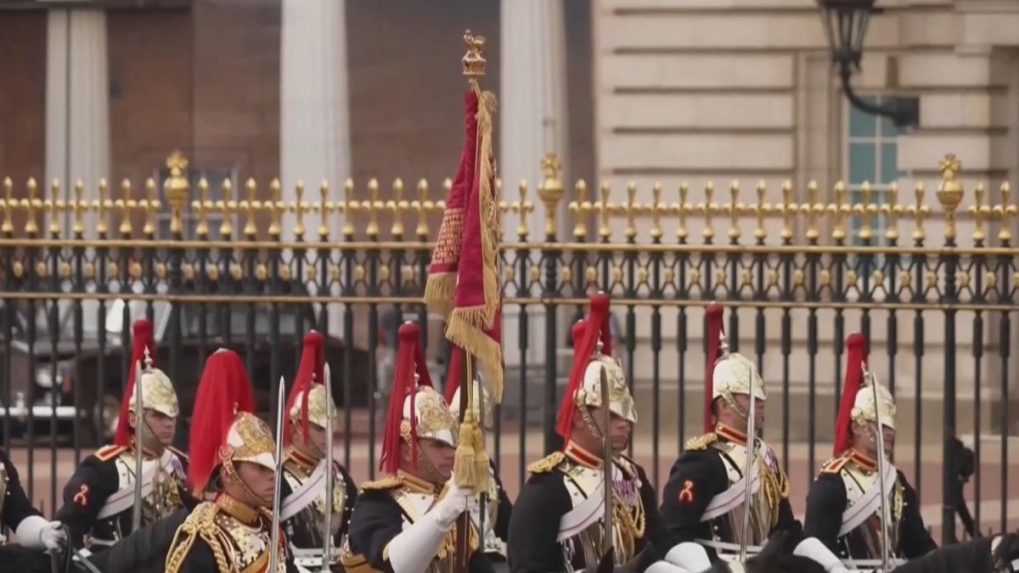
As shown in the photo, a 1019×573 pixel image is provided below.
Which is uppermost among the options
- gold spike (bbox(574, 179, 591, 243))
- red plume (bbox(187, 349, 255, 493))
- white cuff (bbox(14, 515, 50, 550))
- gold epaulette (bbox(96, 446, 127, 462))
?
gold spike (bbox(574, 179, 591, 243))

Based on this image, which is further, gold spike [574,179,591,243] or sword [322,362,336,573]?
gold spike [574,179,591,243]

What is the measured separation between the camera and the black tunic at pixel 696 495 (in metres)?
15.1

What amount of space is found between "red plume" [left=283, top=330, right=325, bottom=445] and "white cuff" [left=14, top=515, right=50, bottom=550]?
3.51ft

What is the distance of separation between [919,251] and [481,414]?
5068 millimetres

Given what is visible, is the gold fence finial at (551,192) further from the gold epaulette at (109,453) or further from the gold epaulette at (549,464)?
the gold epaulette at (549,464)

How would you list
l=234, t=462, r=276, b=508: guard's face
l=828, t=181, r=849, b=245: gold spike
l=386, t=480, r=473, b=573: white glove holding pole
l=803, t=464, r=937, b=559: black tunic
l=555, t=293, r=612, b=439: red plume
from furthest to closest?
l=828, t=181, r=849, b=245: gold spike, l=803, t=464, r=937, b=559: black tunic, l=555, t=293, r=612, b=439: red plume, l=234, t=462, r=276, b=508: guard's face, l=386, t=480, r=473, b=573: white glove holding pole

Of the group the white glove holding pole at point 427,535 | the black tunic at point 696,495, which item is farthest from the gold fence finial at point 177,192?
the white glove holding pole at point 427,535

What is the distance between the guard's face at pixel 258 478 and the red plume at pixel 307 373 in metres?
2.33

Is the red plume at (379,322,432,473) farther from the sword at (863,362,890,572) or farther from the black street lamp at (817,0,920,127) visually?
the black street lamp at (817,0,920,127)

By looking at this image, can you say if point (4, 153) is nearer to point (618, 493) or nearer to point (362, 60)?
point (362, 60)

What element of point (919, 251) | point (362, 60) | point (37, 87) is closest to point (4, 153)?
point (37, 87)

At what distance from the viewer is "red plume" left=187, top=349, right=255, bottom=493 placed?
14.0 metres

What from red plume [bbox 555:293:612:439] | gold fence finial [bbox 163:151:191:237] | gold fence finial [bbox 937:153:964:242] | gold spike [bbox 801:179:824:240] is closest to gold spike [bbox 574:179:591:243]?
gold spike [bbox 801:179:824:240]

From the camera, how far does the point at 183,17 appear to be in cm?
4391
